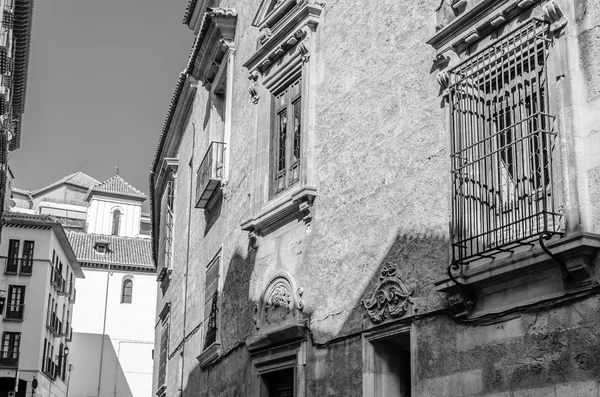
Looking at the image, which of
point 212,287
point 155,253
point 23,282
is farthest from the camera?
point 23,282

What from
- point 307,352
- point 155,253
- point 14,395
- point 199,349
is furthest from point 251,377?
point 14,395

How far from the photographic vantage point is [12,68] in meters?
43.5

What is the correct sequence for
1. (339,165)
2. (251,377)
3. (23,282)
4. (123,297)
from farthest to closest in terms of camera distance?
1. (123,297)
2. (23,282)
3. (251,377)
4. (339,165)

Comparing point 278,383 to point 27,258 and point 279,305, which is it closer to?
point 279,305

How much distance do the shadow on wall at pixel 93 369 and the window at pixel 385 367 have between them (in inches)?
2330

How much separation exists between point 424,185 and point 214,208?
777cm

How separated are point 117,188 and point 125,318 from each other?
17.1m

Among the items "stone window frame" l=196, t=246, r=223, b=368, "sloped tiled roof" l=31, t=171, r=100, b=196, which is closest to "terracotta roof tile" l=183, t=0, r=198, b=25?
"stone window frame" l=196, t=246, r=223, b=368

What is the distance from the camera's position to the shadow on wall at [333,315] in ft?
28.2

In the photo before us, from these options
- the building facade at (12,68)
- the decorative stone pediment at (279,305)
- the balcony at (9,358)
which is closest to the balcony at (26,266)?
the balcony at (9,358)

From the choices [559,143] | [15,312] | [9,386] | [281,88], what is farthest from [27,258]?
[559,143]

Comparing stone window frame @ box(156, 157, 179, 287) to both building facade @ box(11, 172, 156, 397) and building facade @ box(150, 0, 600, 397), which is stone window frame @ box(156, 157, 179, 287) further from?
building facade @ box(11, 172, 156, 397)

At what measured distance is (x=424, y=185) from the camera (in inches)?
348

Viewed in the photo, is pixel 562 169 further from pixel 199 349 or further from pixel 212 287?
pixel 199 349
